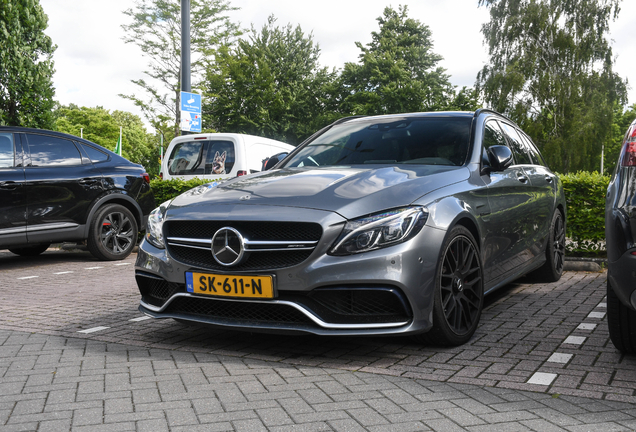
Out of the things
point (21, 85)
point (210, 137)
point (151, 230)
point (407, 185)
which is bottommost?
point (151, 230)

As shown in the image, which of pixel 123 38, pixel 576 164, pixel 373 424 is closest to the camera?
pixel 373 424

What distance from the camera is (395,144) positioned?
486 cm

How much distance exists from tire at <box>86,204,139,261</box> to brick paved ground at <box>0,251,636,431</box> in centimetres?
371

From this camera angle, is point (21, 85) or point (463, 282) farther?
point (21, 85)

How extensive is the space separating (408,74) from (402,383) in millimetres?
41184

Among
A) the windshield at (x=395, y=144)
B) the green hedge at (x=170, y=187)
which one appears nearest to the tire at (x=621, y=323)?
the windshield at (x=395, y=144)

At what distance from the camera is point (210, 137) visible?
1109 centimetres

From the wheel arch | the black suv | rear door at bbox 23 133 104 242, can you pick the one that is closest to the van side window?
the black suv

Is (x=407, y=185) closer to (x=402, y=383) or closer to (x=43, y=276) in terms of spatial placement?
(x=402, y=383)

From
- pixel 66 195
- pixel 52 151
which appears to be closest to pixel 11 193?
pixel 66 195

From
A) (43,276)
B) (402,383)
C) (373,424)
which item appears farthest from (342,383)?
(43,276)

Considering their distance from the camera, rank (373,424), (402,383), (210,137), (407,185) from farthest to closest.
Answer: (210,137), (407,185), (402,383), (373,424)

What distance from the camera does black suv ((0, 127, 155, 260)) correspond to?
25.5ft

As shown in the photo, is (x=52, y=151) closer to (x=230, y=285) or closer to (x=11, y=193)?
(x=11, y=193)
